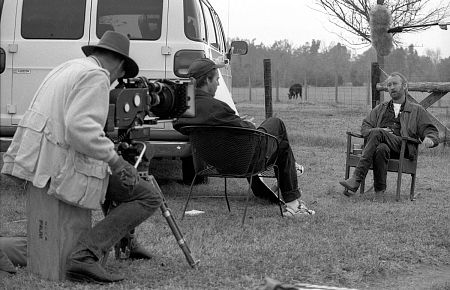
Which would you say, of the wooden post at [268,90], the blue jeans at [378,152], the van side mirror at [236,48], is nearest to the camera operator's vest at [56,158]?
the blue jeans at [378,152]

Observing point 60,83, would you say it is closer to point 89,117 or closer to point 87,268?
point 89,117

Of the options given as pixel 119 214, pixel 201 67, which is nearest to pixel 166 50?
pixel 201 67

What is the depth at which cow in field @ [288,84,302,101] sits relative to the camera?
32844 mm

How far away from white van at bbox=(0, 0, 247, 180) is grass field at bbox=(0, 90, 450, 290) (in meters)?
0.86

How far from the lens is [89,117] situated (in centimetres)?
416

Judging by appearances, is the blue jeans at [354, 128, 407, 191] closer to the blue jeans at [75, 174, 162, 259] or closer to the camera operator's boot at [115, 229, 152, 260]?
the camera operator's boot at [115, 229, 152, 260]

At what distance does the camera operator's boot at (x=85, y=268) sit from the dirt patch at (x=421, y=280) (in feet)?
5.22

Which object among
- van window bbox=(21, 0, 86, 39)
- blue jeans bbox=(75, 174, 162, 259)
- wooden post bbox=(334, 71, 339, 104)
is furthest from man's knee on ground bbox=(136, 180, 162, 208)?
wooden post bbox=(334, 71, 339, 104)

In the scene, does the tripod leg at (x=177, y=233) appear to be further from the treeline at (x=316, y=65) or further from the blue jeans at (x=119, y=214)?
the treeline at (x=316, y=65)

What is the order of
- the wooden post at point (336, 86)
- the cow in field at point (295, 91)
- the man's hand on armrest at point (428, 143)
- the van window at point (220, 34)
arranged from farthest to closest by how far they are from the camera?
the cow in field at point (295, 91), the wooden post at point (336, 86), the van window at point (220, 34), the man's hand on armrest at point (428, 143)

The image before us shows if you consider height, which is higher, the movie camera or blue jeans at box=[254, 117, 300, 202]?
the movie camera

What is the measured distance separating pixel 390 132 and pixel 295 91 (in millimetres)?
25195

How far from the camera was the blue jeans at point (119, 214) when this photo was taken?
14.6ft

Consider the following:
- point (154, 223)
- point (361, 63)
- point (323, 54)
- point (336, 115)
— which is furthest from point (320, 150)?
point (323, 54)
